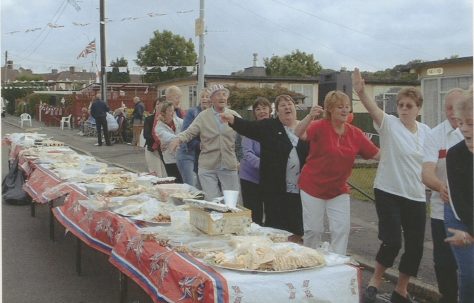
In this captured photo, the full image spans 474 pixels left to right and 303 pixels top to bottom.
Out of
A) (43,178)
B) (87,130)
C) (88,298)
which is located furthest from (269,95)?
(88,298)

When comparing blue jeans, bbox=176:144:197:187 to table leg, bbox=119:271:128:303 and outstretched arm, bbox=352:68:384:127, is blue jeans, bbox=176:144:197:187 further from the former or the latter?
outstretched arm, bbox=352:68:384:127

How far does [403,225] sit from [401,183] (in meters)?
0.38

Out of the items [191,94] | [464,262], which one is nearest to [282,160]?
[464,262]

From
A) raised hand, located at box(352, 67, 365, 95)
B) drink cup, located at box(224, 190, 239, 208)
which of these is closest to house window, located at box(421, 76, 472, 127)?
raised hand, located at box(352, 67, 365, 95)

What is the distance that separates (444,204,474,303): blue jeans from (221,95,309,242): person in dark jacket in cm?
208

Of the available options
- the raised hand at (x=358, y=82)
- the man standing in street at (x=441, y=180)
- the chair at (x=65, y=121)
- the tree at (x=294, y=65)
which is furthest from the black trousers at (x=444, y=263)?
the tree at (x=294, y=65)

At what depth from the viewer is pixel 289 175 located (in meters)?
5.48

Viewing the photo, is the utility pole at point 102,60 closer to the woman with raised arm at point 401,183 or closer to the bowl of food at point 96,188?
the bowl of food at point 96,188

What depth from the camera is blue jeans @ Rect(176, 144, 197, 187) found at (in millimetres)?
7387

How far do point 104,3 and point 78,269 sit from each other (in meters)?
25.7

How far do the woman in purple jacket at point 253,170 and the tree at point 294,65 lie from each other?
63773mm

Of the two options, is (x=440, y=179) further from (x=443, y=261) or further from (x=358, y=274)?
(x=358, y=274)

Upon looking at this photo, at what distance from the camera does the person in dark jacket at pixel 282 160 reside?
A: 5.41 meters

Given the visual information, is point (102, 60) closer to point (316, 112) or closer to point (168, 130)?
point (168, 130)
